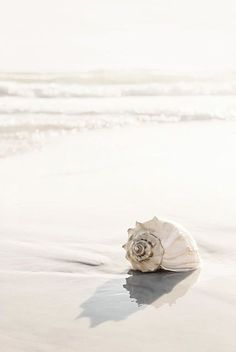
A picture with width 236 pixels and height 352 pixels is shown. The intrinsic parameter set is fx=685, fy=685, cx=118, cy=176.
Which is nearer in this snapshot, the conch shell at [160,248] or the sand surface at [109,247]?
the sand surface at [109,247]

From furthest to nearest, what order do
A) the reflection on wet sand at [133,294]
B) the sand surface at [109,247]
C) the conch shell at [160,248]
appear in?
1. the conch shell at [160,248]
2. the reflection on wet sand at [133,294]
3. the sand surface at [109,247]

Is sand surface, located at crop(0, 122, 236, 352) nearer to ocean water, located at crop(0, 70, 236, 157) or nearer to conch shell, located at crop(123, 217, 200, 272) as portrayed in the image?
conch shell, located at crop(123, 217, 200, 272)

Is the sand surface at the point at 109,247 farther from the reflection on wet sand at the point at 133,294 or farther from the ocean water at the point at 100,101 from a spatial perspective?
the ocean water at the point at 100,101

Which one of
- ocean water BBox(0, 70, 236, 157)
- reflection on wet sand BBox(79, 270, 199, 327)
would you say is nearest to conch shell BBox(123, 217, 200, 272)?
reflection on wet sand BBox(79, 270, 199, 327)

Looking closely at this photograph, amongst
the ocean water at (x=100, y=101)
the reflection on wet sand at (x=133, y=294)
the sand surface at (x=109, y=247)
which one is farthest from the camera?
the ocean water at (x=100, y=101)

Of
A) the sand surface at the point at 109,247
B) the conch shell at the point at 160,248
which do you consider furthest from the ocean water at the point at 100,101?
the conch shell at the point at 160,248

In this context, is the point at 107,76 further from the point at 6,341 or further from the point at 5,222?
the point at 6,341
